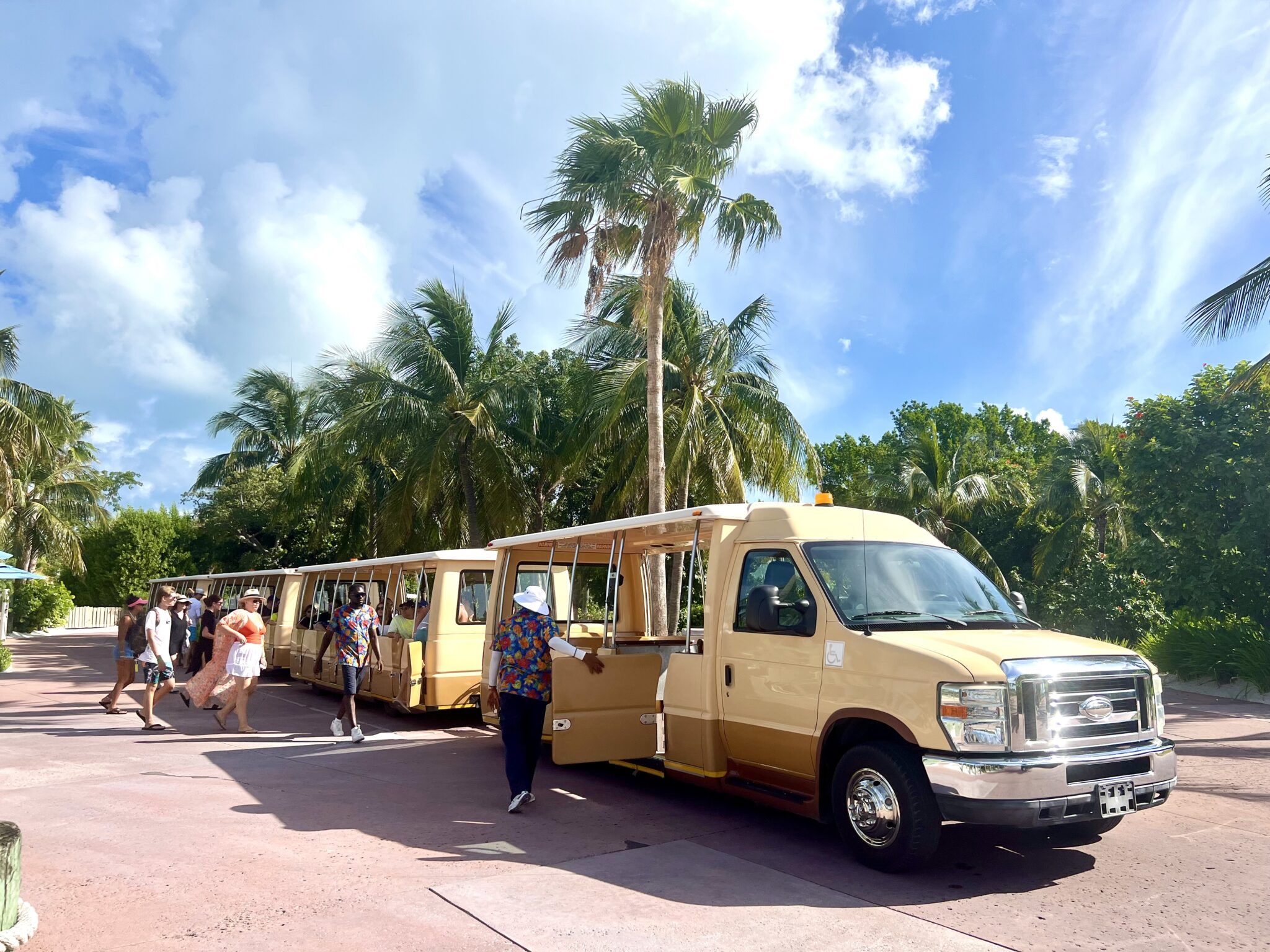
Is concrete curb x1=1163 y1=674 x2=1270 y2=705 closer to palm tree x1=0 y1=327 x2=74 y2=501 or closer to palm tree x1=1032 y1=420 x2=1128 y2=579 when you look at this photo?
palm tree x1=1032 y1=420 x2=1128 y2=579

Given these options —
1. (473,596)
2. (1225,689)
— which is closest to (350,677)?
(473,596)

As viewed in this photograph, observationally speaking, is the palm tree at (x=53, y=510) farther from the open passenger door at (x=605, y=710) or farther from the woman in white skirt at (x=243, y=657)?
the open passenger door at (x=605, y=710)

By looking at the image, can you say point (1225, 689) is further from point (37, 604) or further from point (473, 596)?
point (37, 604)

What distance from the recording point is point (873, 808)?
5.86 m

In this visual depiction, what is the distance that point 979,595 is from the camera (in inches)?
275

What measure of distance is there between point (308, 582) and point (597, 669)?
12.1 metres

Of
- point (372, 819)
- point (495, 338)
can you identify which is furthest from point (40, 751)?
point (495, 338)

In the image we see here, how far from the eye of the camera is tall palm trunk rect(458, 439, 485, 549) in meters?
22.9

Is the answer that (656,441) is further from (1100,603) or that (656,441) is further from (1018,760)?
(1100,603)

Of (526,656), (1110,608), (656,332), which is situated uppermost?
(656,332)

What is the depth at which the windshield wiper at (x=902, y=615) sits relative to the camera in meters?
6.38

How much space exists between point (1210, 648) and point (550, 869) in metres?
14.2

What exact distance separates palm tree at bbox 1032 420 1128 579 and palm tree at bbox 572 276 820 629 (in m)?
12.8

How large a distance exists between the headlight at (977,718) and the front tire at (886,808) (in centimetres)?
40
